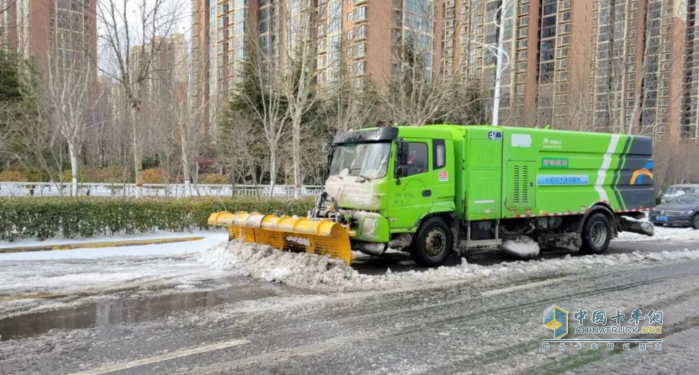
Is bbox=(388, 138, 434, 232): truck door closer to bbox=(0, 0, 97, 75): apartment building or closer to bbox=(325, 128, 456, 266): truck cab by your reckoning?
bbox=(325, 128, 456, 266): truck cab

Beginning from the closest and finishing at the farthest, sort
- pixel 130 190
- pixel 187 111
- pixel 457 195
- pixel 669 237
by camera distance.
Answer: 1. pixel 457 195
2. pixel 669 237
3. pixel 187 111
4. pixel 130 190

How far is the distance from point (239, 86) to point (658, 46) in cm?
2379

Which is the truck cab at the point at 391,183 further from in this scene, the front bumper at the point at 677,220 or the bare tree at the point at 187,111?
the bare tree at the point at 187,111

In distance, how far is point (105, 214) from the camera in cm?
1210

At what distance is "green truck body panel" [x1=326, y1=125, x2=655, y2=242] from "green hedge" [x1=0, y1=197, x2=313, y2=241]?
5771 millimetres

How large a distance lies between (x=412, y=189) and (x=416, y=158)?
23.0 inches

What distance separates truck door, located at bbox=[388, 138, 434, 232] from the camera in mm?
8484

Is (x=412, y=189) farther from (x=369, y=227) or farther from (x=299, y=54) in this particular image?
(x=299, y=54)

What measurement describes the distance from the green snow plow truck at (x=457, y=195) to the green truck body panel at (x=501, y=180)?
2 centimetres

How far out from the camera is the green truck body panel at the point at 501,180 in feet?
28.1

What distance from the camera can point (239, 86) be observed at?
29984 millimetres

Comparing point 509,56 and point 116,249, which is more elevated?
point 509,56

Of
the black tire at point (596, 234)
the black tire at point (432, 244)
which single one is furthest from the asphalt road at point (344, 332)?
the black tire at point (596, 234)

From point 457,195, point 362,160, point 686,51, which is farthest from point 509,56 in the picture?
point 362,160
